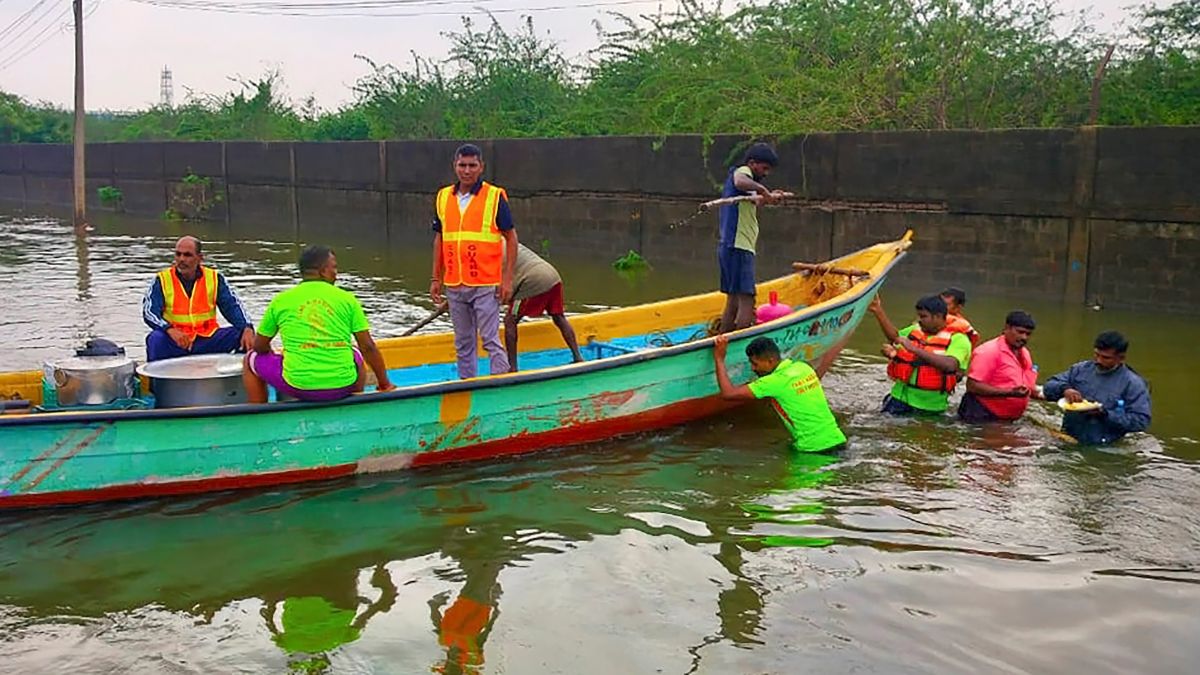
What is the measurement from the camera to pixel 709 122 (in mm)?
18141

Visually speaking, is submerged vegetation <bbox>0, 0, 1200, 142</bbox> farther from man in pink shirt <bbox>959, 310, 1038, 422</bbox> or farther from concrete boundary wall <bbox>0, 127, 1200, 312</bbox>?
man in pink shirt <bbox>959, 310, 1038, 422</bbox>

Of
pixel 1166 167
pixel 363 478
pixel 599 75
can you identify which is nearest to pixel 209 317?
pixel 363 478

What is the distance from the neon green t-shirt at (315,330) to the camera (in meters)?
5.88

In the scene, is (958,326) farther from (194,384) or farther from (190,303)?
(190,303)

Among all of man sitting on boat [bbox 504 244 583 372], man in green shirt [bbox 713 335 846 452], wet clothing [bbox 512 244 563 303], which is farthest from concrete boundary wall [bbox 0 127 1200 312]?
wet clothing [bbox 512 244 563 303]

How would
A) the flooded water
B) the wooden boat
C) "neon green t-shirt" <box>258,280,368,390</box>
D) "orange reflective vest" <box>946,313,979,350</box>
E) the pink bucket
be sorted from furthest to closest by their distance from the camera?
the pink bucket
"orange reflective vest" <box>946,313,979,350</box>
"neon green t-shirt" <box>258,280,368,390</box>
the wooden boat
the flooded water

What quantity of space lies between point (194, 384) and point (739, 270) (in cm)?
373

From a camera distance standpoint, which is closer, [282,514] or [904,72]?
[282,514]

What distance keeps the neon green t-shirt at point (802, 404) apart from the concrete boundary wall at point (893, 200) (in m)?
6.71

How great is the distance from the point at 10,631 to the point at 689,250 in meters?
13.1

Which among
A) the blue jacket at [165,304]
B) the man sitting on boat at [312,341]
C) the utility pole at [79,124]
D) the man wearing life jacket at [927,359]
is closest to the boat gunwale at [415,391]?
the man sitting on boat at [312,341]

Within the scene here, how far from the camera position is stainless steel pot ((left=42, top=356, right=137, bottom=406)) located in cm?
611

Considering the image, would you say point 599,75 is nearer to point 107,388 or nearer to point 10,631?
point 107,388

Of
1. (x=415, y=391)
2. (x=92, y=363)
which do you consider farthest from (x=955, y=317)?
(x=92, y=363)
